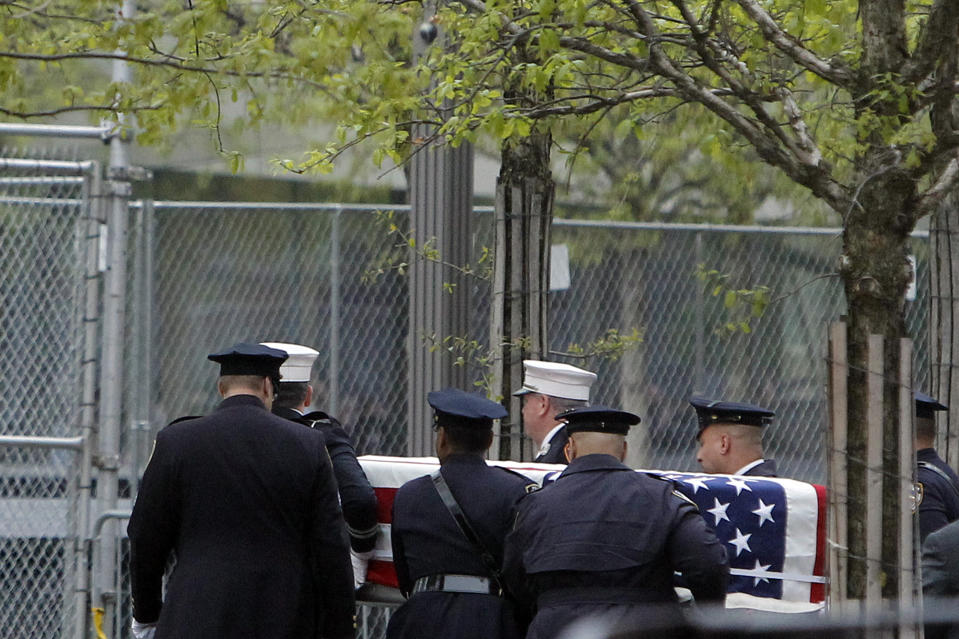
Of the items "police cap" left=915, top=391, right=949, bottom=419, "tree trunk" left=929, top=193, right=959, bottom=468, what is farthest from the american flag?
"tree trunk" left=929, top=193, right=959, bottom=468

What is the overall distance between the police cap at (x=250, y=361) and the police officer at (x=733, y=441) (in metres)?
2.03

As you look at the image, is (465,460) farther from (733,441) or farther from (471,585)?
(733,441)

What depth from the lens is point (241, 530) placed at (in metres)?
5.02

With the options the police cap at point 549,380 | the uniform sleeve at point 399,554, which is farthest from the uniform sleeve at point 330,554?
the police cap at point 549,380

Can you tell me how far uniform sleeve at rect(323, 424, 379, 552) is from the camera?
546cm

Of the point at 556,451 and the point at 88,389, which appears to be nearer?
the point at 556,451

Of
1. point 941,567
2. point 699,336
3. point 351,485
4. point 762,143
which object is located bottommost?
point 941,567

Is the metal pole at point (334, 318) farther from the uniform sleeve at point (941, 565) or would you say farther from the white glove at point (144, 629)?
the uniform sleeve at point (941, 565)

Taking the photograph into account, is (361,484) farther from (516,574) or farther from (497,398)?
(497,398)

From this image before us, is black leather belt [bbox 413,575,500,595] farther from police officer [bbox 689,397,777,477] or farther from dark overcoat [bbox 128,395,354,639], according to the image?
police officer [bbox 689,397,777,477]

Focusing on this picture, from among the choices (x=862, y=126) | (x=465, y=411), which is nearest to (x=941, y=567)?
(x=862, y=126)

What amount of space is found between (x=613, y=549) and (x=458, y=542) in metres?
0.70

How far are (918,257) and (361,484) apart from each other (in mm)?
6219

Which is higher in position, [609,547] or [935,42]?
[935,42]
